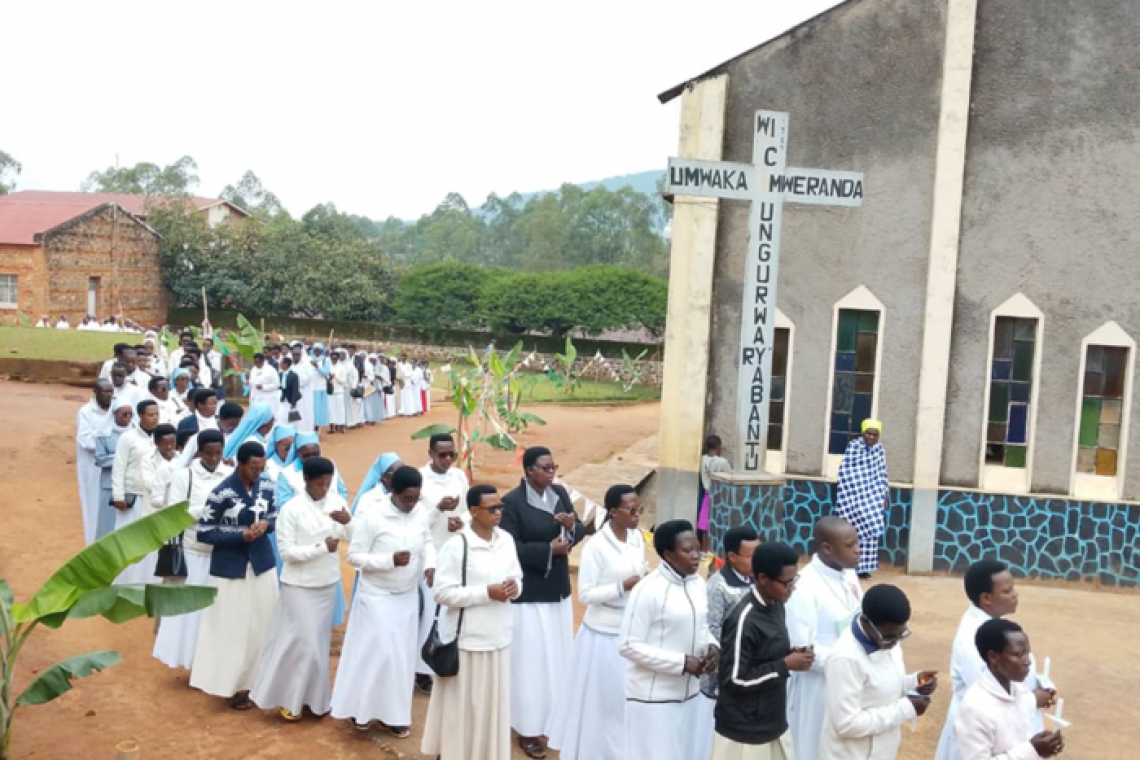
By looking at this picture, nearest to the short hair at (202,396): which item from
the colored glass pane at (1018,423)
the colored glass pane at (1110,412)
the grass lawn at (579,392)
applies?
the colored glass pane at (1018,423)

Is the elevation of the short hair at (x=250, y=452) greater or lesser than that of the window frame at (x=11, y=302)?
lesser

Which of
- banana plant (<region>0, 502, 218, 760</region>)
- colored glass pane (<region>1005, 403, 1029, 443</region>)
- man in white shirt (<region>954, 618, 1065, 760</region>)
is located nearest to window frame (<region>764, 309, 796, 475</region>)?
colored glass pane (<region>1005, 403, 1029, 443</region>)

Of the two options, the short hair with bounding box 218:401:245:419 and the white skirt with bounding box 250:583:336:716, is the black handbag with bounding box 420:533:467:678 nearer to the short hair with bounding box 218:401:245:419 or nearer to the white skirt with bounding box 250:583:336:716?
the white skirt with bounding box 250:583:336:716

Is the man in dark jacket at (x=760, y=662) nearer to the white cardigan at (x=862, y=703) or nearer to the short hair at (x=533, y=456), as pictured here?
the white cardigan at (x=862, y=703)

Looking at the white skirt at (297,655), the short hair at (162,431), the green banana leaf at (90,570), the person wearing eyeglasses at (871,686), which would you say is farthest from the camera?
the short hair at (162,431)

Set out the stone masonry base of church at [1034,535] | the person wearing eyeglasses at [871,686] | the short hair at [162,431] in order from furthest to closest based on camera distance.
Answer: the stone masonry base of church at [1034,535] < the short hair at [162,431] < the person wearing eyeglasses at [871,686]

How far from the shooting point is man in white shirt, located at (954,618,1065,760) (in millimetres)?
4164

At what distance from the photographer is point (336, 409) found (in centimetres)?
2127

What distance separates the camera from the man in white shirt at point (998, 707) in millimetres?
4164

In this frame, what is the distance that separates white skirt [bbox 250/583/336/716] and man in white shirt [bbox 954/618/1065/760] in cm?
402

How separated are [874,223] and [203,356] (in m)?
11.3

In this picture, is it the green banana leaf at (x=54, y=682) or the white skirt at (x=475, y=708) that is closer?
the green banana leaf at (x=54, y=682)

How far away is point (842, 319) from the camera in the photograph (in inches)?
468

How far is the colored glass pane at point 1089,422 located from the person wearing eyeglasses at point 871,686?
8408 millimetres
